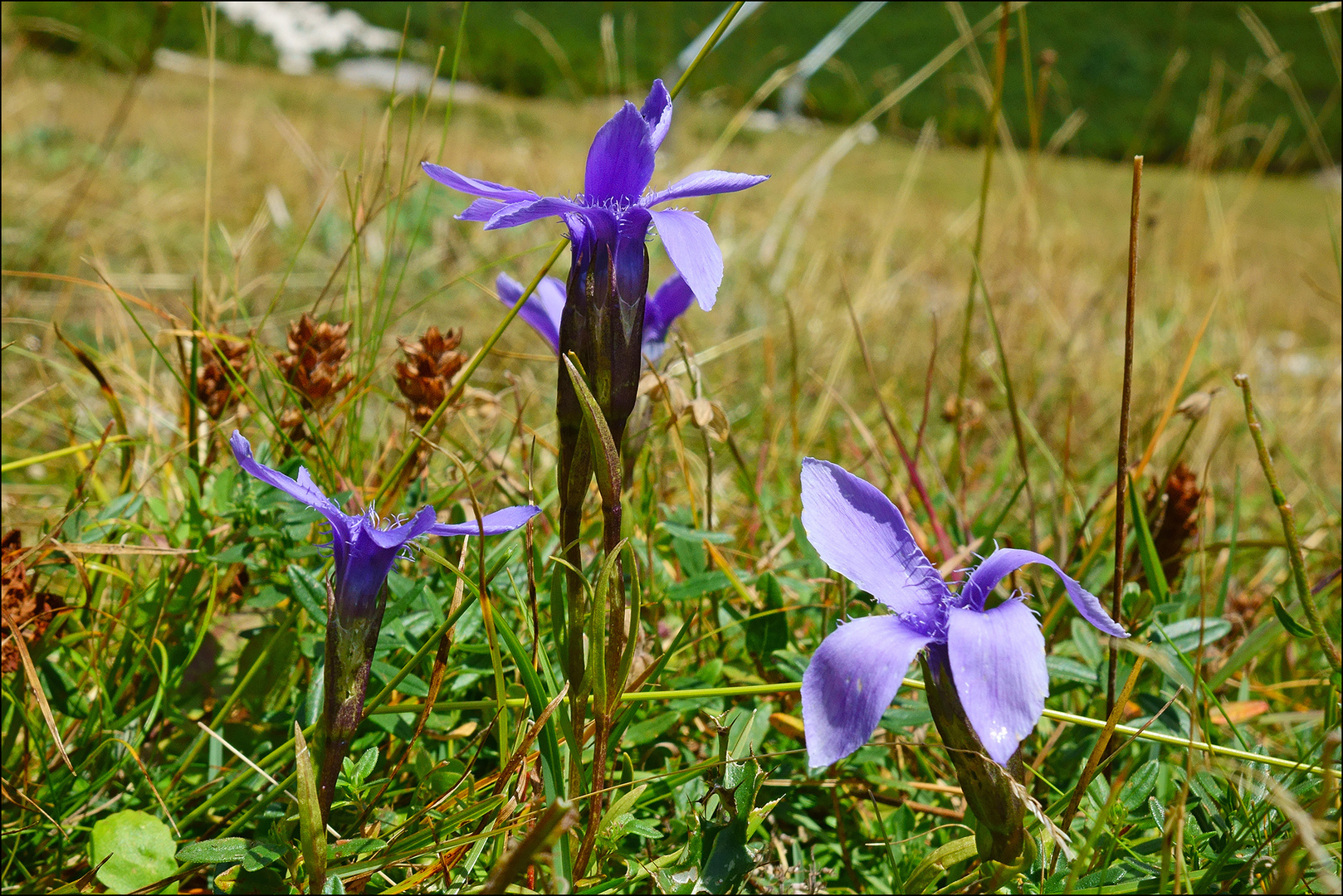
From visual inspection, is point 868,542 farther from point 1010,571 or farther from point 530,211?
point 530,211

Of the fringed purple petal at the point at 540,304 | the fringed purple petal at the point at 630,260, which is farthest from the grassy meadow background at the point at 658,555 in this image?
the fringed purple petal at the point at 630,260

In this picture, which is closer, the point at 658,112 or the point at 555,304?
the point at 658,112

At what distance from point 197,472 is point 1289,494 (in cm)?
254

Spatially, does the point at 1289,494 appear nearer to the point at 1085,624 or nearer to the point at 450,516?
the point at 1085,624

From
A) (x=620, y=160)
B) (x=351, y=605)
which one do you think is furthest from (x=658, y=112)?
(x=351, y=605)

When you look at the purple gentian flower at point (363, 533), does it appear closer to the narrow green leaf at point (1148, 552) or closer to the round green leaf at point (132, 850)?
the round green leaf at point (132, 850)

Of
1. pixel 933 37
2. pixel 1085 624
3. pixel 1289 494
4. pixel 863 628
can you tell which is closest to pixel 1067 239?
pixel 933 37

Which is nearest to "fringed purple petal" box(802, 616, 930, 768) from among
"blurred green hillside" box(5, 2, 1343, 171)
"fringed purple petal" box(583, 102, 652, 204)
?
"fringed purple petal" box(583, 102, 652, 204)

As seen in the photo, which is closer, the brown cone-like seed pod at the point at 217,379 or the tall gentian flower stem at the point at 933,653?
the tall gentian flower stem at the point at 933,653

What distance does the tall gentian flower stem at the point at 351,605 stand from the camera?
81 cm

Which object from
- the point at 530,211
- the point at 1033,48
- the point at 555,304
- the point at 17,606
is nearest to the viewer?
the point at 530,211

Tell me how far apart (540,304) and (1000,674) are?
0.80m

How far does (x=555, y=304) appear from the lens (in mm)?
1277

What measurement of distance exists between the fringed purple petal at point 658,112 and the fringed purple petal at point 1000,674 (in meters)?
0.52
